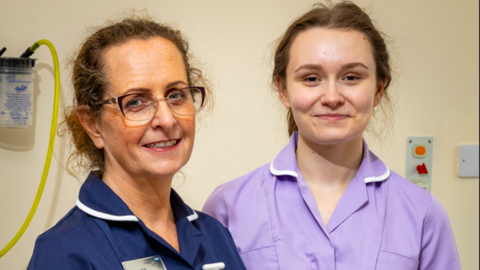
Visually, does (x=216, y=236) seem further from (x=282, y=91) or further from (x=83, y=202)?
(x=282, y=91)

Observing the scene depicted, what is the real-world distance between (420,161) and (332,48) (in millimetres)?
1184

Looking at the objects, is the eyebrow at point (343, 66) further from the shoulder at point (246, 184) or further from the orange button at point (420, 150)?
the orange button at point (420, 150)

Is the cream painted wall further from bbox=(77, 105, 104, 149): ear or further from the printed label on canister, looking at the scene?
bbox=(77, 105, 104, 149): ear

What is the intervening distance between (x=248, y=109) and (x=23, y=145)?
90 cm

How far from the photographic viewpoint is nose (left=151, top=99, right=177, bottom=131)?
960mm

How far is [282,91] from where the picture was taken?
4.44 ft

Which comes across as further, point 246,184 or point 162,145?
point 246,184

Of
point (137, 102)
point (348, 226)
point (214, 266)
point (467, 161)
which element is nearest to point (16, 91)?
point (137, 102)

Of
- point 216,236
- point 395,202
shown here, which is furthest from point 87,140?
point 395,202

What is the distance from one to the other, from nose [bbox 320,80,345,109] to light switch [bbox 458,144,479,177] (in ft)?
4.29

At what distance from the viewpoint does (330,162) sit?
1293 mm

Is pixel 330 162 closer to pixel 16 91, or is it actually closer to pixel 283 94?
pixel 283 94

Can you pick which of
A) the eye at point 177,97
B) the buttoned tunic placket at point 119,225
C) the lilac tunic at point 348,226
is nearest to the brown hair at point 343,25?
the lilac tunic at point 348,226

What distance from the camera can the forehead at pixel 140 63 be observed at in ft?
3.14
